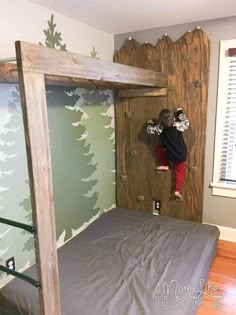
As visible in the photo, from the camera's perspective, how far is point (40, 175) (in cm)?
122

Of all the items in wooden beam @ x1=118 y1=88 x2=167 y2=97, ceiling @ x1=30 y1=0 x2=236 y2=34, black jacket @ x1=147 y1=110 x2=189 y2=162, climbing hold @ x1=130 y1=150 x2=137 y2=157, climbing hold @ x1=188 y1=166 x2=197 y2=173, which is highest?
ceiling @ x1=30 y1=0 x2=236 y2=34

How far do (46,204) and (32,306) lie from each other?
851 mm

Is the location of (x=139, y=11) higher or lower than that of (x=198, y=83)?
higher

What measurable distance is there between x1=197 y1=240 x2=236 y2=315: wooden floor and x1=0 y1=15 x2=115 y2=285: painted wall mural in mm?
1281

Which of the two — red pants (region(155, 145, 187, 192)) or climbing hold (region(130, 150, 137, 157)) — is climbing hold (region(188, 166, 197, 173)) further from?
climbing hold (region(130, 150, 137, 157))

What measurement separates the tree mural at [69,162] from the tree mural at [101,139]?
0.12 m

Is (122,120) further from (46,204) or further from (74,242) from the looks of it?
(46,204)

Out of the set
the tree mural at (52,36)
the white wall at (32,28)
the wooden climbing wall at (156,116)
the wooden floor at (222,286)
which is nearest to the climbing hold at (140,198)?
the wooden climbing wall at (156,116)

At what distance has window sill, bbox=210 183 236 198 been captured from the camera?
2693 mm

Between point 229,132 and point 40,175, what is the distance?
2055mm

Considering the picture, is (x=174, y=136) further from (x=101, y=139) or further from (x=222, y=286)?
(x=222, y=286)

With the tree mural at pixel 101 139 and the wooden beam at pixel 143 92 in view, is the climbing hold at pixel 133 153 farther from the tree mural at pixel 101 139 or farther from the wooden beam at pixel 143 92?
the wooden beam at pixel 143 92

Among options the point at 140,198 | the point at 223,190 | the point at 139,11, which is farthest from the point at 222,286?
the point at 139,11

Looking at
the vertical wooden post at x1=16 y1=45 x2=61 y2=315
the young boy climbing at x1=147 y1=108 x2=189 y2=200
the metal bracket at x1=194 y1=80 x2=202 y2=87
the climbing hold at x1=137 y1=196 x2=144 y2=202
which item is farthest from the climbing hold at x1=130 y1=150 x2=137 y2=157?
the vertical wooden post at x1=16 y1=45 x2=61 y2=315
